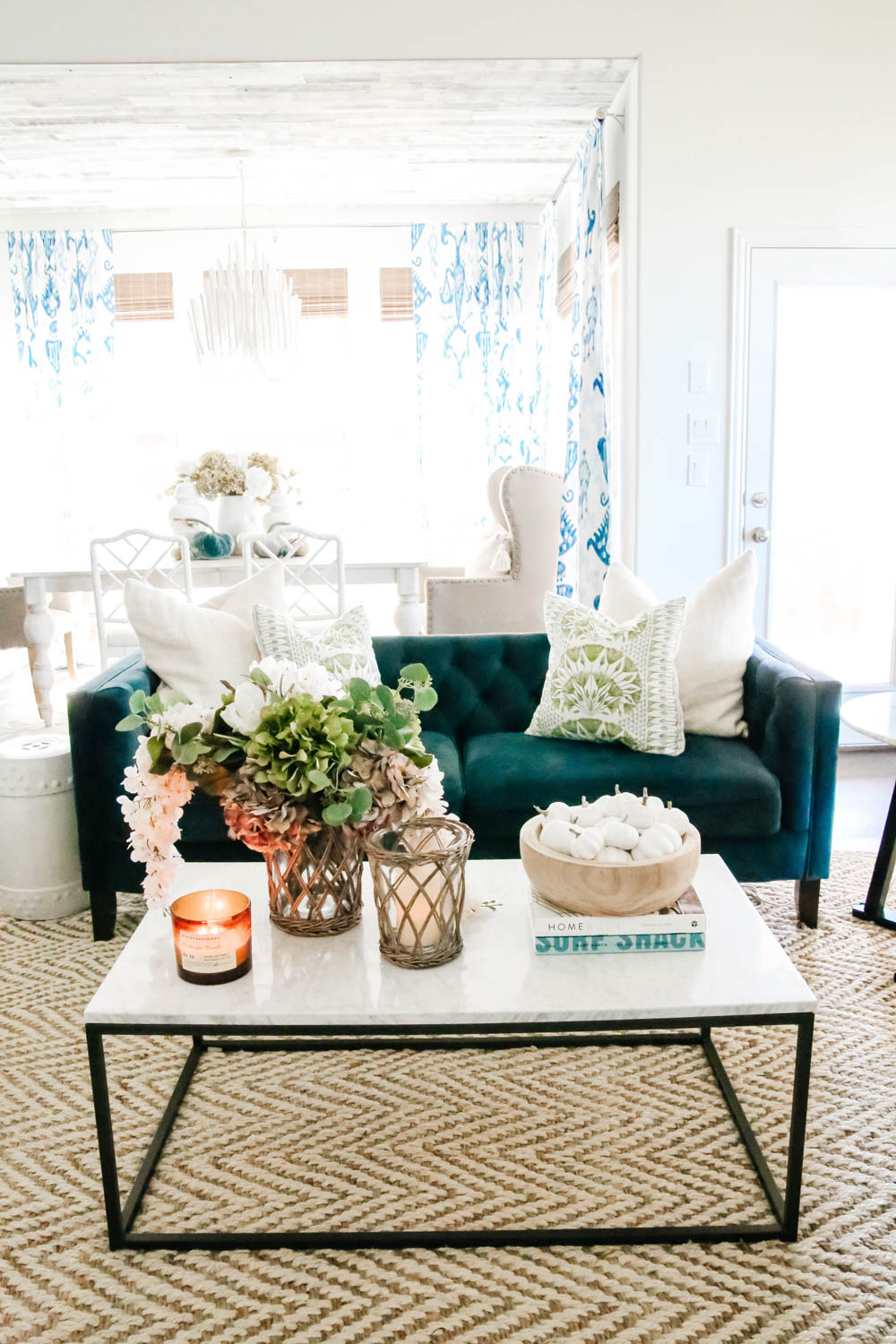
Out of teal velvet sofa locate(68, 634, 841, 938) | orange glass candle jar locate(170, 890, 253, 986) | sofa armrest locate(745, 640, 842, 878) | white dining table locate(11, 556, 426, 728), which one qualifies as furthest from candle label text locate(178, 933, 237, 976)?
white dining table locate(11, 556, 426, 728)

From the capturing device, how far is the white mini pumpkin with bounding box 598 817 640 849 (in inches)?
61.9

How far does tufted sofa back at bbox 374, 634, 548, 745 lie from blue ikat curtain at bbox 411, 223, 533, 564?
3.80m

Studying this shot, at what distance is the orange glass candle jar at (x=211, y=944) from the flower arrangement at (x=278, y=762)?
0.32 feet

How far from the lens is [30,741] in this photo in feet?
9.04

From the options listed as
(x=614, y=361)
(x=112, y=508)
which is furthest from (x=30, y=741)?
(x=112, y=508)

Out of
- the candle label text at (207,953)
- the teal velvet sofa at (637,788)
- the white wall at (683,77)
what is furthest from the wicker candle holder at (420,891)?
the white wall at (683,77)

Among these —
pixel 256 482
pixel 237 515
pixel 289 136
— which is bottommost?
pixel 237 515

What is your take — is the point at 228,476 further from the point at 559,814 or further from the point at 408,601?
the point at 559,814

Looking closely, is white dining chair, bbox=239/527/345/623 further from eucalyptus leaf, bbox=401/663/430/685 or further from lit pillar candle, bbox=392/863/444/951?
lit pillar candle, bbox=392/863/444/951

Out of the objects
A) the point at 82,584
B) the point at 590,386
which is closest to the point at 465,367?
the point at 590,386

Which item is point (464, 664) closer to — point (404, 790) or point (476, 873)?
point (476, 873)

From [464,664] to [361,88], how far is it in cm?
267

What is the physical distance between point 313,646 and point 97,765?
23.2 inches

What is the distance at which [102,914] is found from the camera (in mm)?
2523
